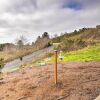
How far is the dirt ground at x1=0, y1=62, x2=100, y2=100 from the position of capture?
898 centimetres

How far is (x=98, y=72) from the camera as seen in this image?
37.0ft

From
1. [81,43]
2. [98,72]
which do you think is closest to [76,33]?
[81,43]

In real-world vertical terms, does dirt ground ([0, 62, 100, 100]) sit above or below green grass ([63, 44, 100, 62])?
below

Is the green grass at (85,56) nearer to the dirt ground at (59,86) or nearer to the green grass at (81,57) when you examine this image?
the green grass at (81,57)

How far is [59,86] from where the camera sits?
32.2ft

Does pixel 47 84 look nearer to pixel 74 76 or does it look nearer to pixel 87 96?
pixel 74 76

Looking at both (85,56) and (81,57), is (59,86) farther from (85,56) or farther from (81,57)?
(85,56)

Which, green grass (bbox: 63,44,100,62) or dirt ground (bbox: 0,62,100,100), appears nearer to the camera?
dirt ground (bbox: 0,62,100,100)

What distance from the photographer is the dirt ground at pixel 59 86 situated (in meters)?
8.98

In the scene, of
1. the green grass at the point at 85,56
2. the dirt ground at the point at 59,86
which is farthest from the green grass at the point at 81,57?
the dirt ground at the point at 59,86

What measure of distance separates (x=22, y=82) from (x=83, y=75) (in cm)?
254

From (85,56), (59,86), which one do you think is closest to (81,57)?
(85,56)

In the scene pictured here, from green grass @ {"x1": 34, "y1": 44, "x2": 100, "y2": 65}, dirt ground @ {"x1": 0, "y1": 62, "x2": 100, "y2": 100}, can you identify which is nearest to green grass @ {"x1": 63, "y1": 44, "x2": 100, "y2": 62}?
green grass @ {"x1": 34, "y1": 44, "x2": 100, "y2": 65}

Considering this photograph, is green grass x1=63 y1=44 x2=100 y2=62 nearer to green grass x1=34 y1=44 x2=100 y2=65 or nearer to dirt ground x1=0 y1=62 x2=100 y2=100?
green grass x1=34 y1=44 x2=100 y2=65
